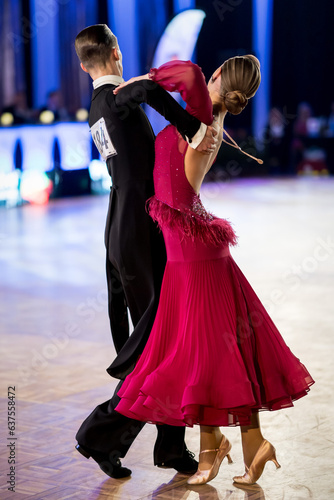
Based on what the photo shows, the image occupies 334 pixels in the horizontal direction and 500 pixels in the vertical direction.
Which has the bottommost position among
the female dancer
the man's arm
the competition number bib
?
the female dancer

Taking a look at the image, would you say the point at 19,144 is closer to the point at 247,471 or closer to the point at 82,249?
the point at 82,249

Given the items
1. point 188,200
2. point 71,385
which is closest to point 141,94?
point 188,200

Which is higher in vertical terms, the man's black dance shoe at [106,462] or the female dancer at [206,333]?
the female dancer at [206,333]

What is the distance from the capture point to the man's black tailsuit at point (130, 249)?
2.31m

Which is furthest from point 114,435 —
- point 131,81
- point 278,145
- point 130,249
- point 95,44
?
point 278,145

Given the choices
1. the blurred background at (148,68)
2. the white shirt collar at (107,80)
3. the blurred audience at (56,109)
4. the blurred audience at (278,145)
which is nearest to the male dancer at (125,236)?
the white shirt collar at (107,80)

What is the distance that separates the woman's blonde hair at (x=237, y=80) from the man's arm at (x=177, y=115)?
0.44 ft

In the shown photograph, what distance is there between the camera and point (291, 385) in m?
2.23

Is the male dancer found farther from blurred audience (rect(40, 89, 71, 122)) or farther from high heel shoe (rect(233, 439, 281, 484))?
blurred audience (rect(40, 89, 71, 122))

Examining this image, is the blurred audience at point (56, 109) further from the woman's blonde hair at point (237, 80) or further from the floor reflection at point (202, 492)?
the floor reflection at point (202, 492)

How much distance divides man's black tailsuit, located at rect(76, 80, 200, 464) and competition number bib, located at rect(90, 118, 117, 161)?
15 mm

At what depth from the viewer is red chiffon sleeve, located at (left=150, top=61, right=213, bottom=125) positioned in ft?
6.64

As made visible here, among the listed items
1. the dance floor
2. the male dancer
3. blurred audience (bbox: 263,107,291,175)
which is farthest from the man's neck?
blurred audience (bbox: 263,107,291,175)

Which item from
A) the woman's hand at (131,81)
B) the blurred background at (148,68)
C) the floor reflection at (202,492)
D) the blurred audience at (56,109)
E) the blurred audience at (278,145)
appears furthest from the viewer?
the blurred audience at (278,145)
